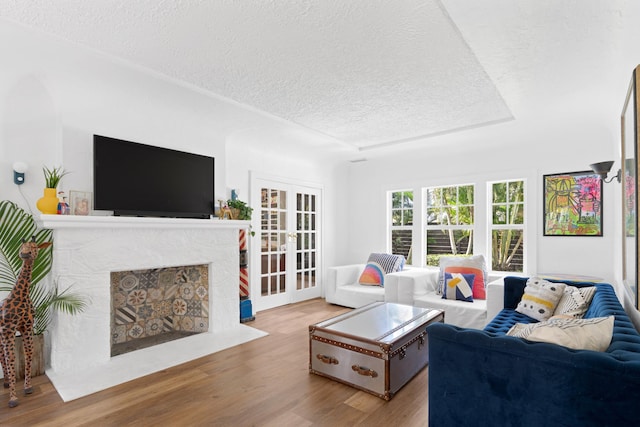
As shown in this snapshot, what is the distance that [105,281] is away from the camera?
2871 millimetres

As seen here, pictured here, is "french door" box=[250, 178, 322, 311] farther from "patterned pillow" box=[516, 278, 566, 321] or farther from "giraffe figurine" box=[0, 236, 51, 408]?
"patterned pillow" box=[516, 278, 566, 321]

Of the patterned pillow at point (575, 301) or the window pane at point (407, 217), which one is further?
the window pane at point (407, 217)

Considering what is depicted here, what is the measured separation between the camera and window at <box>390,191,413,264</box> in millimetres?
5359

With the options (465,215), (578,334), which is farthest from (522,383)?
(465,215)

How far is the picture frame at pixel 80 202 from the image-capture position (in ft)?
9.27

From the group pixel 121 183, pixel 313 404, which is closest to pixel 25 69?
pixel 121 183

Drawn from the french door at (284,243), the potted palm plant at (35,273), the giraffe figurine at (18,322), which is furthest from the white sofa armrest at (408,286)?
the giraffe figurine at (18,322)

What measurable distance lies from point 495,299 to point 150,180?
3.59 meters

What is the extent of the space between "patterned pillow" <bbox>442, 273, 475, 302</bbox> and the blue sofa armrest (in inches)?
98.6

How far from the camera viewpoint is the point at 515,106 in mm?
3121

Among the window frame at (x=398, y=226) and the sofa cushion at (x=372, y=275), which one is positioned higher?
the window frame at (x=398, y=226)

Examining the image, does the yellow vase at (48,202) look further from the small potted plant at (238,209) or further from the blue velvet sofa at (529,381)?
the blue velvet sofa at (529,381)

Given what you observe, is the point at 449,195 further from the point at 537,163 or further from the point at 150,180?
the point at 150,180

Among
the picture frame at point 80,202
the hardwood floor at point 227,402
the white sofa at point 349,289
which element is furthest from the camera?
the white sofa at point 349,289
